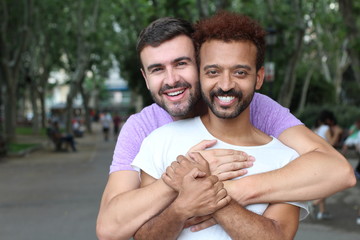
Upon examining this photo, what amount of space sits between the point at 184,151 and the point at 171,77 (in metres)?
0.38

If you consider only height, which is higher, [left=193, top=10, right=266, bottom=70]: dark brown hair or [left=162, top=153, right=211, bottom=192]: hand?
[left=193, top=10, right=266, bottom=70]: dark brown hair

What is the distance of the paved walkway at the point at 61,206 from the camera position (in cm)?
768

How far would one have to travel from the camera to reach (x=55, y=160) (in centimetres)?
2005

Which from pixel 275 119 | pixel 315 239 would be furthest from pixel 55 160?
pixel 275 119

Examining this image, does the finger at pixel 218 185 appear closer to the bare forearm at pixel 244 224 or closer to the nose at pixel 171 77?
the bare forearm at pixel 244 224

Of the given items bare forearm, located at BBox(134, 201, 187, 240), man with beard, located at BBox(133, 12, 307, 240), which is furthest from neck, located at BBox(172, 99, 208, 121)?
bare forearm, located at BBox(134, 201, 187, 240)

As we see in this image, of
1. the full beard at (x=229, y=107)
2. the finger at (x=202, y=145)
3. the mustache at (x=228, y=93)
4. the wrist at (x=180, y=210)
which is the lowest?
the wrist at (x=180, y=210)

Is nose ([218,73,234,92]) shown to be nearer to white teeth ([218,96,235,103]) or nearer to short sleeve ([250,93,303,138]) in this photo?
white teeth ([218,96,235,103])

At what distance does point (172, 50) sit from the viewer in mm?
2551

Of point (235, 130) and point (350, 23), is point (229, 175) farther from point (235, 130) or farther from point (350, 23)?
point (350, 23)

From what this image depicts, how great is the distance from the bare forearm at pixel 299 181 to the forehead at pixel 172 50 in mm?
652

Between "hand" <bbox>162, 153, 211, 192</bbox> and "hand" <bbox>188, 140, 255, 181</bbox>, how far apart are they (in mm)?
41

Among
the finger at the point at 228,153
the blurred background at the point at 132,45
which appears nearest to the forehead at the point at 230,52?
the finger at the point at 228,153

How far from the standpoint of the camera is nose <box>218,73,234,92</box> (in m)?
2.28
